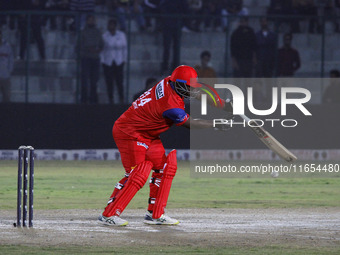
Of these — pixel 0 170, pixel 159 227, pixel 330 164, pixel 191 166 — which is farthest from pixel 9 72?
pixel 159 227

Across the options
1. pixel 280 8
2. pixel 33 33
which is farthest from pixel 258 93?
pixel 33 33

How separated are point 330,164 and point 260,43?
396cm

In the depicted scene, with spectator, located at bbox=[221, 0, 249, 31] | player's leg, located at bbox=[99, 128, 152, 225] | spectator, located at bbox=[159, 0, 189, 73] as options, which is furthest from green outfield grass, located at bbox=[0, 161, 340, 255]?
spectator, located at bbox=[221, 0, 249, 31]

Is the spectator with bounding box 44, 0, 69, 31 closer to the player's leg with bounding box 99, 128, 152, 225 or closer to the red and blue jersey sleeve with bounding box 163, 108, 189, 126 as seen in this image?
the player's leg with bounding box 99, 128, 152, 225

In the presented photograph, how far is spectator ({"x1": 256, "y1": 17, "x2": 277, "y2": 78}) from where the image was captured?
→ 2352 centimetres

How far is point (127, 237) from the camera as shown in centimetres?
1030

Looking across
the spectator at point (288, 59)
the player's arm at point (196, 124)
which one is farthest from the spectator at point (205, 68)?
the player's arm at point (196, 124)

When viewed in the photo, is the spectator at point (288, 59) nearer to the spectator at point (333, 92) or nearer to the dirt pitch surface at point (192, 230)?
the spectator at point (333, 92)

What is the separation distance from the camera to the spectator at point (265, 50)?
23.5 metres

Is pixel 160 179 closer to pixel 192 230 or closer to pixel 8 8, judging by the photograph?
pixel 192 230

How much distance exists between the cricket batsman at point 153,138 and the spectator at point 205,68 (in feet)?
39.9

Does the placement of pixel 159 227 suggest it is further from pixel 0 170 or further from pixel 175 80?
pixel 0 170

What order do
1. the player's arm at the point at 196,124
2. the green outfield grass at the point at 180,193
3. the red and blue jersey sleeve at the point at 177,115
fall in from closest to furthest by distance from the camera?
the green outfield grass at the point at 180,193 < the red and blue jersey sleeve at the point at 177,115 < the player's arm at the point at 196,124

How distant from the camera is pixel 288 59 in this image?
79.0 ft
